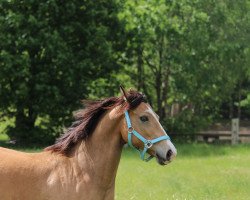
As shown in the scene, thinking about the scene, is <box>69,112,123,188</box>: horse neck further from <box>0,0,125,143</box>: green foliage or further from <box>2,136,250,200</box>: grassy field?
<box>0,0,125,143</box>: green foliage

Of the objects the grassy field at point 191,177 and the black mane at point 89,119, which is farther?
the grassy field at point 191,177

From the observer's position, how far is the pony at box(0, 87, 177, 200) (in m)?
5.74

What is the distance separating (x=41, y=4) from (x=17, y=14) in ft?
3.16

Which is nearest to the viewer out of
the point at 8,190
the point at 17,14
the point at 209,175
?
the point at 8,190

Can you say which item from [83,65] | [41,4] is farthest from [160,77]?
[41,4]

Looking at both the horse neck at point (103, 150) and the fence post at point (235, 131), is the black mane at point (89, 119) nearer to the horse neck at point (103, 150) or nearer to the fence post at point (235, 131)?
the horse neck at point (103, 150)

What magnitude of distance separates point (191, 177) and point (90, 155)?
8.66 m

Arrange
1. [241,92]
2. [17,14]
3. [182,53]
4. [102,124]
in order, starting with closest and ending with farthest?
[102,124] → [17,14] → [182,53] → [241,92]

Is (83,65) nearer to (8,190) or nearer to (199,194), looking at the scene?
(199,194)

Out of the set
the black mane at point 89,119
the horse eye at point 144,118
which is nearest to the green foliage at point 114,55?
the black mane at point 89,119

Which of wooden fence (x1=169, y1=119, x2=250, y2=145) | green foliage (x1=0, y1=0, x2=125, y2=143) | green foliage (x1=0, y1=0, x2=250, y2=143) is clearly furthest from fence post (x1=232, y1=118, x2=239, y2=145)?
green foliage (x1=0, y1=0, x2=125, y2=143)

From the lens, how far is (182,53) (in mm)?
24547

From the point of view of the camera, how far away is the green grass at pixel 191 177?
1148 centimetres

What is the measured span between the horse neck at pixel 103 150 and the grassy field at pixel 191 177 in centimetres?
477
